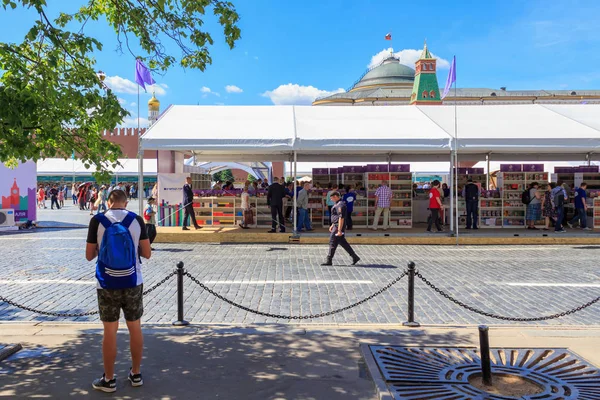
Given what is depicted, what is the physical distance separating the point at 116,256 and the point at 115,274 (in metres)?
0.16

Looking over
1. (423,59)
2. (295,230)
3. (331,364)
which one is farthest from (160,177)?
(423,59)

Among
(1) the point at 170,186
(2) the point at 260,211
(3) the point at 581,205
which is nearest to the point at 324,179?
(2) the point at 260,211

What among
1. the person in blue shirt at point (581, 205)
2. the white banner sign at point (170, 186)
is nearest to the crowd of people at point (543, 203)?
the person in blue shirt at point (581, 205)

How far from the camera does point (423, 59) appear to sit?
8756 centimetres

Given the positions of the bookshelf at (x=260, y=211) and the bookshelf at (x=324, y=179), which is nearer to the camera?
the bookshelf at (x=260, y=211)

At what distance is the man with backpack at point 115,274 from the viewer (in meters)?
4.28

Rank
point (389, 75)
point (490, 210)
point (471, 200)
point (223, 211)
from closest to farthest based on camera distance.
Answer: point (471, 200), point (490, 210), point (223, 211), point (389, 75)

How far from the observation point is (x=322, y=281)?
9.29 meters

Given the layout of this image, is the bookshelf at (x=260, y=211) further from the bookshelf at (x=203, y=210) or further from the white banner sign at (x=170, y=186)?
the white banner sign at (x=170, y=186)

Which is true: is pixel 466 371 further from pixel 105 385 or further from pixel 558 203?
pixel 558 203

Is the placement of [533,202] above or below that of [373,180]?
below

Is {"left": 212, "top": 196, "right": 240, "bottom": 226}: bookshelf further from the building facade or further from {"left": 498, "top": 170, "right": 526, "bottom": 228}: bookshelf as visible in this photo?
the building facade

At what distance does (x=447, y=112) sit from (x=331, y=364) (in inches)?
591

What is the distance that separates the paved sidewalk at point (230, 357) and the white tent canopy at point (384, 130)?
9039 millimetres
